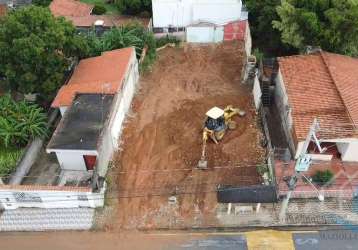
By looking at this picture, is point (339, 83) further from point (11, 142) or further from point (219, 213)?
point (11, 142)

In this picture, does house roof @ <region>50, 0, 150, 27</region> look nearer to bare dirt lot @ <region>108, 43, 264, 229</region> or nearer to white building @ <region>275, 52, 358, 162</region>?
bare dirt lot @ <region>108, 43, 264, 229</region>

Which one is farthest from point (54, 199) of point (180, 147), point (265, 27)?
point (265, 27)

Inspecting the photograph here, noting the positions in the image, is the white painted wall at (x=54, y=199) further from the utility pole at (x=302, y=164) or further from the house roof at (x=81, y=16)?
the house roof at (x=81, y=16)

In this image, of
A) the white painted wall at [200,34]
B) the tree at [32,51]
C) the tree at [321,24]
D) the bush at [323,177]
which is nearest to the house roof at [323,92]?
the tree at [321,24]

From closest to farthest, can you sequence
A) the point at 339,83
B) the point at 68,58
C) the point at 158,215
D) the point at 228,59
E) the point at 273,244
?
the point at 273,244
the point at 158,215
the point at 339,83
the point at 68,58
the point at 228,59

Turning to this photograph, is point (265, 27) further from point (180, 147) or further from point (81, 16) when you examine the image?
point (81, 16)

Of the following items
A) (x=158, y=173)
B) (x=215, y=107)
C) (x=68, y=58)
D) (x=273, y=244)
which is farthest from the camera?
(x=68, y=58)

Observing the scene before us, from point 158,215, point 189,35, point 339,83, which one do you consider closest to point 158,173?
point 158,215

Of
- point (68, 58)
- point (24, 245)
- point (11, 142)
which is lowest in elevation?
point (24, 245)
